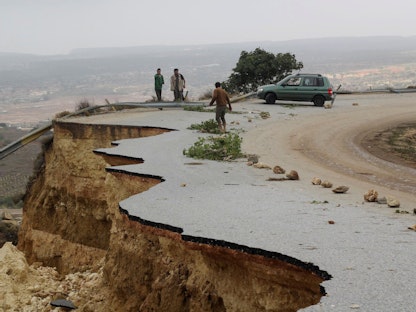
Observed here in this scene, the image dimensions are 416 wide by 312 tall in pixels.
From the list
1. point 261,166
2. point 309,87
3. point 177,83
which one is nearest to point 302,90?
point 309,87

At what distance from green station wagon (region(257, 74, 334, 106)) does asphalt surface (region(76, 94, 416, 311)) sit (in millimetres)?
11362

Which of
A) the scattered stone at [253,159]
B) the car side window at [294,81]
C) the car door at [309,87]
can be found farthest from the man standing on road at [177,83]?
the scattered stone at [253,159]

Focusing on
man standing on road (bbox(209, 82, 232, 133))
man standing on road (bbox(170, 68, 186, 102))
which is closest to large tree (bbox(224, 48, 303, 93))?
man standing on road (bbox(170, 68, 186, 102))

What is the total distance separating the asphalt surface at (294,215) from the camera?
23.4ft

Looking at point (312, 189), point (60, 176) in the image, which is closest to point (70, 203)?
point (60, 176)

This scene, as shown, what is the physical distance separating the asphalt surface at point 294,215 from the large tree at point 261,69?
73.1ft

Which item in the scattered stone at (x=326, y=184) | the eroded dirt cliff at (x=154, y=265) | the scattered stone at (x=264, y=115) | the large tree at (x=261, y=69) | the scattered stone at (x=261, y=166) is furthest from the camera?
the large tree at (x=261, y=69)

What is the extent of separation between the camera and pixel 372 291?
22.3ft

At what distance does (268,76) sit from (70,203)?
23283 millimetres

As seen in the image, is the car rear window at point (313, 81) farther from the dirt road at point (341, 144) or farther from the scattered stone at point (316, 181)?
the scattered stone at point (316, 181)

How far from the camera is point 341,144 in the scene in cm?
1983

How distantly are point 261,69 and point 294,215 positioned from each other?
3143 centimetres

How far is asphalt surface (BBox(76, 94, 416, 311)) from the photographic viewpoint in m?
7.14

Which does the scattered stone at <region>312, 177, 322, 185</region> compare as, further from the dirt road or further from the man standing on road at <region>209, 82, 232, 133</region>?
the man standing on road at <region>209, 82, 232, 133</region>
